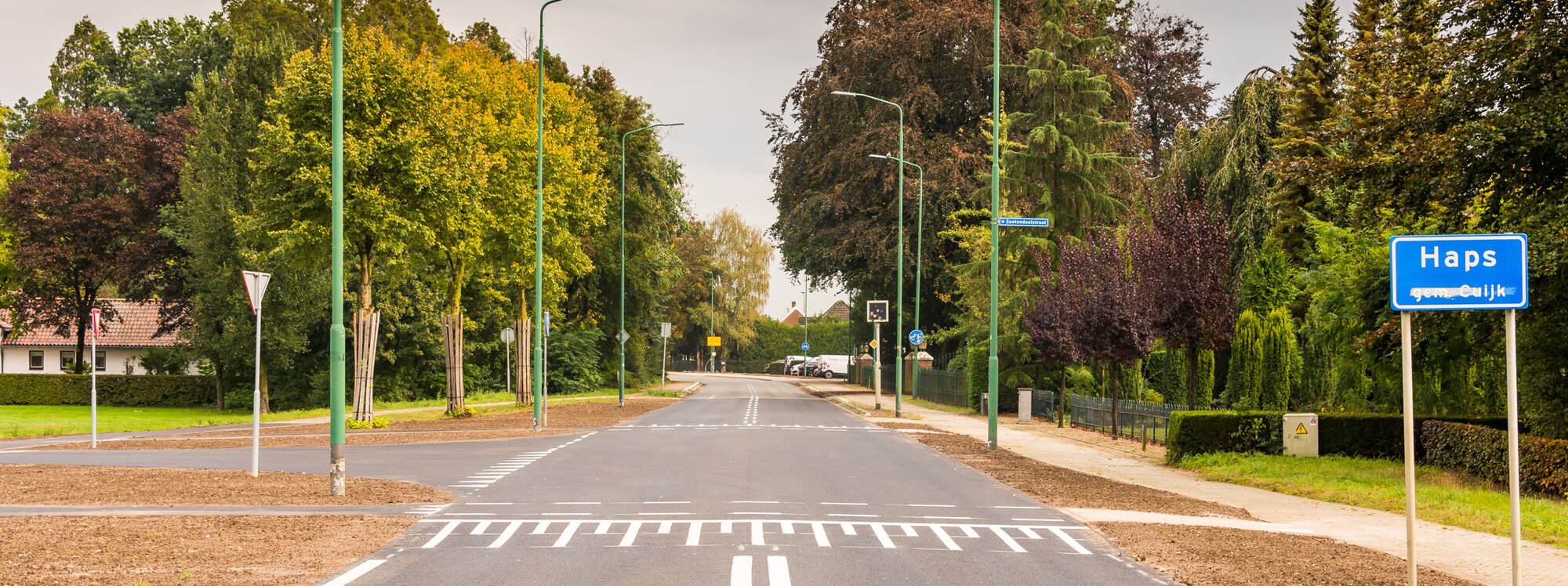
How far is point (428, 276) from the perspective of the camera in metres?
35.8

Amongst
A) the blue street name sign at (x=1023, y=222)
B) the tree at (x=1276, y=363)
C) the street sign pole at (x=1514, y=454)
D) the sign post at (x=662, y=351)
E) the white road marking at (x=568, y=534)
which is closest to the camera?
the street sign pole at (x=1514, y=454)

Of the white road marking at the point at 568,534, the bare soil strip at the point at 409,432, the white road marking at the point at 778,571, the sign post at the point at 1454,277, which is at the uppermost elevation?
the sign post at the point at 1454,277

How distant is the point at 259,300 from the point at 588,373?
4057 cm

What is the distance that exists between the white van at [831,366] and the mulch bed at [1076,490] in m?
69.4

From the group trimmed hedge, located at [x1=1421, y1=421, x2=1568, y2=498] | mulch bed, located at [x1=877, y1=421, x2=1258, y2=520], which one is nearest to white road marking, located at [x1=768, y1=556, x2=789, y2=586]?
mulch bed, located at [x1=877, y1=421, x2=1258, y2=520]

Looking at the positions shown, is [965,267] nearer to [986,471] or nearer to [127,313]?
[986,471]

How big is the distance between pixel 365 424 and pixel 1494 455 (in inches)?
927

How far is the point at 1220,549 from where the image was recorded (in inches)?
390

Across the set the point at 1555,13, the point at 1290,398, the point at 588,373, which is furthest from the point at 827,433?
the point at 588,373

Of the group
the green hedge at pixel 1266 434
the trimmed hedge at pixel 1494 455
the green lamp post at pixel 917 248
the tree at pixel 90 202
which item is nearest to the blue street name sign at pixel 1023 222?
the green hedge at pixel 1266 434

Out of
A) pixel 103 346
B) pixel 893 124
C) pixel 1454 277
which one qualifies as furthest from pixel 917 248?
pixel 103 346

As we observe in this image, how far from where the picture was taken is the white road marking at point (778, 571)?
26.2 ft

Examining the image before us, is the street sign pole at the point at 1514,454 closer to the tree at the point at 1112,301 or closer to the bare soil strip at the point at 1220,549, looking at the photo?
the bare soil strip at the point at 1220,549

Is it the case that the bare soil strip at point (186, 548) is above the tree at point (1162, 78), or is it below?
below
